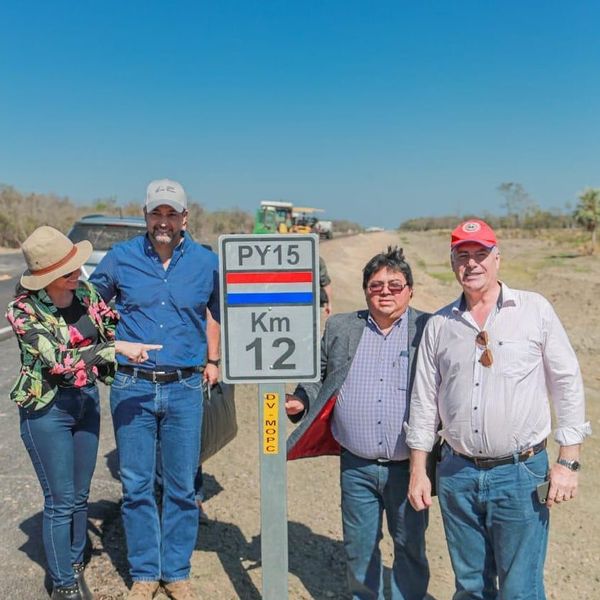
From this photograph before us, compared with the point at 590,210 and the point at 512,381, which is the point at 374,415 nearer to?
the point at 512,381

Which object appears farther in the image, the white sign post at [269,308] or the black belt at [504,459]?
the black belt at [504,459]

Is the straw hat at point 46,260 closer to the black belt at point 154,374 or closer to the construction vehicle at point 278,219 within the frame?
the black belt at point 154,374

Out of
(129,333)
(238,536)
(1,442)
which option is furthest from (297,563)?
(1,442)

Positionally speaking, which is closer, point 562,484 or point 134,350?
point 562,484

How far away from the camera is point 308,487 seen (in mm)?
5102

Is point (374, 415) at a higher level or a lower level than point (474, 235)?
lower

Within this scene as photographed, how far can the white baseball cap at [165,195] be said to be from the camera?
3184 mm

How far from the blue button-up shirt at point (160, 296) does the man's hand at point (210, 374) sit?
23 centimetres

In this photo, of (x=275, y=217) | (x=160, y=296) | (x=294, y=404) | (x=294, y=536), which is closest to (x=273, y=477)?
(x=294, y=404)

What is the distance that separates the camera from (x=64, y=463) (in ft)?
10.0

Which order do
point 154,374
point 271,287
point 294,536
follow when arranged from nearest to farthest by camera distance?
point 271,287 < point 154,374 < point 294,536

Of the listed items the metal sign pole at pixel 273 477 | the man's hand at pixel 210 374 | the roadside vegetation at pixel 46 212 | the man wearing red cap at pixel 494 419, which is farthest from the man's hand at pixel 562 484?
the roadside vegetation at pixel 46 212

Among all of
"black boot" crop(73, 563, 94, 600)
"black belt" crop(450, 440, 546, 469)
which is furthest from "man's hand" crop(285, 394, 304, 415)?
"black boot" crop(73, 563, 94, 600)

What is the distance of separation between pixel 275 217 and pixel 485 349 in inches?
1689
